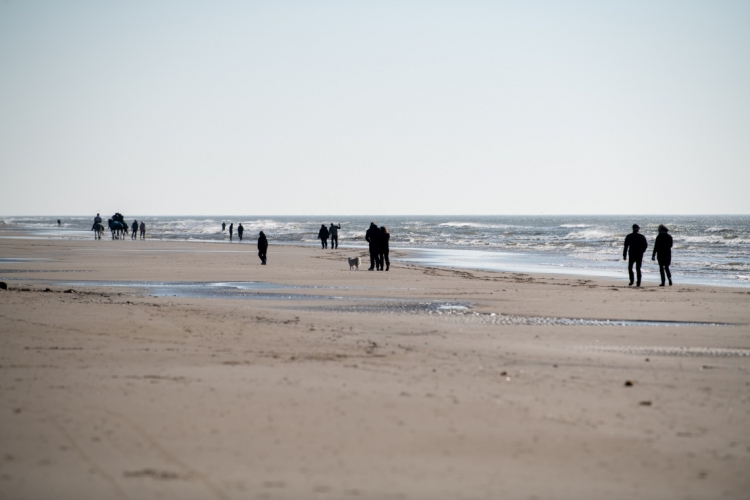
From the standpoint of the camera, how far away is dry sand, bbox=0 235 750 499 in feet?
15.1

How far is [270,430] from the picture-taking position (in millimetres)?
5559

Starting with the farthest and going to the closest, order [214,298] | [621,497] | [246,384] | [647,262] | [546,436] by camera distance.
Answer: [647,262] < [214,298] < [246,384] < [546,436] < [621,497]

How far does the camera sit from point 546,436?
555 centimetres

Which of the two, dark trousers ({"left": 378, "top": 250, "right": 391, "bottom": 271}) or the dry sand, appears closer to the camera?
the dry sand

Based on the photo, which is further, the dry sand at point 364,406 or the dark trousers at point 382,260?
the dark trousers at point 382,260

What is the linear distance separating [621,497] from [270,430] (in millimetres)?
2576

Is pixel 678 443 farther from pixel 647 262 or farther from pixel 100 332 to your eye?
pixel 647 262

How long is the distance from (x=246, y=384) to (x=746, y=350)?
671 cm

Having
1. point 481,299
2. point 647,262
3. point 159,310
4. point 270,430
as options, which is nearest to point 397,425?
point 270,430

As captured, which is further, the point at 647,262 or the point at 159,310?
the point at 647,262

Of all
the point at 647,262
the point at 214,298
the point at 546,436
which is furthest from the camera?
the point at 647,262

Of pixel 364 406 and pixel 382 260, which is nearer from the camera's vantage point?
pixel 364 406

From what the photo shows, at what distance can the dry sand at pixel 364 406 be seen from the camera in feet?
15.1

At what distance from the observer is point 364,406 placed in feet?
20.6
